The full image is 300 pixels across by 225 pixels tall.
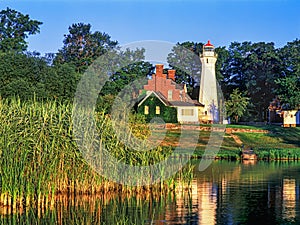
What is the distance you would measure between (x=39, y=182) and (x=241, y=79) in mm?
66902

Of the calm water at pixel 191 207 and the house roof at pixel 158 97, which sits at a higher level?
the house roof at pixel 158 97

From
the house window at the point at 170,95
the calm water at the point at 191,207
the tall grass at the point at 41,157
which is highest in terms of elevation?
the house window at the point at 170,95

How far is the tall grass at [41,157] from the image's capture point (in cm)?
1878

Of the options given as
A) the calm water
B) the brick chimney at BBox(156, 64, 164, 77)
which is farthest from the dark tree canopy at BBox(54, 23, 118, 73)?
the calm water

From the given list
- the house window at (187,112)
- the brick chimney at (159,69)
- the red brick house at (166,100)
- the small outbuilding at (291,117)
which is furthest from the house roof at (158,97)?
the small outbuilding at (291,117)

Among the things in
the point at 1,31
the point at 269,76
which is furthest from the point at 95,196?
the point at 269,76

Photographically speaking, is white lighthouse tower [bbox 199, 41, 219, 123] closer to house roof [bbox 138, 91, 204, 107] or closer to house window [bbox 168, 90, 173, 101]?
house roof [bbox 138, 91, 204, 107]

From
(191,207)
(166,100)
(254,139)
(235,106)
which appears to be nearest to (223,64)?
(235,106)

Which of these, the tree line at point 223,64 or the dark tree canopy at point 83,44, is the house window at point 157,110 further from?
the dark tree canopy at point 83,44

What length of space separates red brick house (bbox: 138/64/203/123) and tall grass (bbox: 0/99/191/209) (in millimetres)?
41722

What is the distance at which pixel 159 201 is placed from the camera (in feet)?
70.9

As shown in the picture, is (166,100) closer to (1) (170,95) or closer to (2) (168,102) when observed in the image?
(2) (168,102)

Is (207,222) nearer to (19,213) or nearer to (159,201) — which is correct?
(159,201)

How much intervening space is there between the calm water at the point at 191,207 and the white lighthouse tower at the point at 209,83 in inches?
1621
